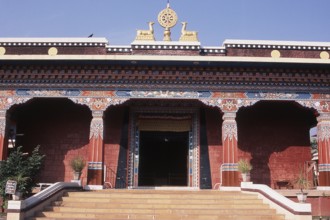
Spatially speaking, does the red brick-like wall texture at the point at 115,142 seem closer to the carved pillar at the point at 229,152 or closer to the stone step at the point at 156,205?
the carved pillar at the point at 229,152

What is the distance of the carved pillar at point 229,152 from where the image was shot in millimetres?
15203

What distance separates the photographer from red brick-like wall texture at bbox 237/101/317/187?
1731 cm

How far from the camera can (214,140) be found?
17219mm

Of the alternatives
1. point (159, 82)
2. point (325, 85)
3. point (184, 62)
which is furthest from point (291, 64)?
point (159, 82)

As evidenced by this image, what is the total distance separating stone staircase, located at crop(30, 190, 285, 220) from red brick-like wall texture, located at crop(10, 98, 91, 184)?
4301mm

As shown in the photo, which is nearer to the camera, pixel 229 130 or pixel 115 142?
pixel 229 130

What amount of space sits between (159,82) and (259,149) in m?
5.18

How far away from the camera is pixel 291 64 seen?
15.4 m

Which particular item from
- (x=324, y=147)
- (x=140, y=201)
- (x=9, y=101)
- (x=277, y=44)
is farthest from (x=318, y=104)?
(x=9, y=101)

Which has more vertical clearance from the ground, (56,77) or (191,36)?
(191,36)

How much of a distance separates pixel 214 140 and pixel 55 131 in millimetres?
6560

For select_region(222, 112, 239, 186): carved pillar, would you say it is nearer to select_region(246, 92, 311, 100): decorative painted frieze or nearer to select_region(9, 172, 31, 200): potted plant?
select_region(246, 92, 311, 100): decorative painted frieze

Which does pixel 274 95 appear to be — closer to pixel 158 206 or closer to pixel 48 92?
pixel 158 206

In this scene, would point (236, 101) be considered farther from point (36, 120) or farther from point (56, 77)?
point (36, 120)
